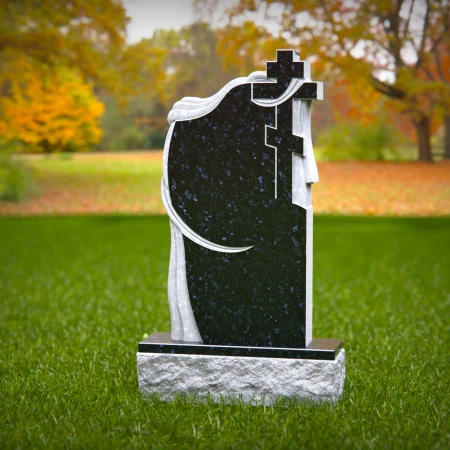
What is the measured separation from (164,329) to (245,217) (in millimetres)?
2722

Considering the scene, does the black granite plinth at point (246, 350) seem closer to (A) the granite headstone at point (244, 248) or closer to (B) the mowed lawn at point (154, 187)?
(A) the granite headstone at point (244, 248)

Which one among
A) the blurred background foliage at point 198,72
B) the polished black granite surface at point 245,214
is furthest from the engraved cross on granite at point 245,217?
the blurred background foliage at point 198,72

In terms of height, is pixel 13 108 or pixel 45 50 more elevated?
pixel 45 50

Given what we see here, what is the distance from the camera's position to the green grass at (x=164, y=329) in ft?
14.4

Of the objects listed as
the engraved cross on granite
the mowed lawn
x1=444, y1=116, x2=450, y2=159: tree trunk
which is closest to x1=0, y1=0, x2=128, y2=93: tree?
the mowed lawn

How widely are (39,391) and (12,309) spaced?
3.40 metres

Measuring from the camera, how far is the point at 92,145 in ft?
77.2

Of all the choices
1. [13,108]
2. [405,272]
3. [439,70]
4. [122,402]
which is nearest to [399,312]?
[405,272]

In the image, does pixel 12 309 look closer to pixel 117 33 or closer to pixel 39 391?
pixel 39 391

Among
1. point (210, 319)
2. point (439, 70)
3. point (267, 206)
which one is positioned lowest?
point (210, 319)

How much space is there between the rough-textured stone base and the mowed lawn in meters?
13.7

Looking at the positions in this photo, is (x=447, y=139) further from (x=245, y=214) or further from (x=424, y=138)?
(x=245, y=214)

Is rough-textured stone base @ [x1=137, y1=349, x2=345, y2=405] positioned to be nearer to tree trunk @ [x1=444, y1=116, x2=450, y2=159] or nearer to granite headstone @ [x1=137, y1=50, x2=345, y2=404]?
granite headstone @ [x1=137, y1=50, x2=345, y2=404]

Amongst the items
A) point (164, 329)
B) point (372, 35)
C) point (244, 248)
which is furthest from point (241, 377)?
point (372, 35)
